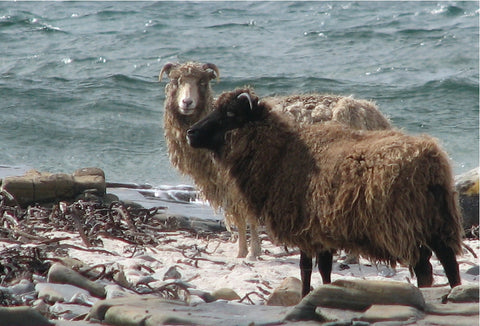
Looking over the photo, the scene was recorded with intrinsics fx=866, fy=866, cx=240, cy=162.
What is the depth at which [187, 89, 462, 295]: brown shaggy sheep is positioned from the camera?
19.6 ft

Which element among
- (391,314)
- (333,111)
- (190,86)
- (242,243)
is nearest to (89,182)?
(190,86)

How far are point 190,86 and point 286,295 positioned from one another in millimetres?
3787

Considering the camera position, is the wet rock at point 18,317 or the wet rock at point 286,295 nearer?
the wet rock at point 18,317

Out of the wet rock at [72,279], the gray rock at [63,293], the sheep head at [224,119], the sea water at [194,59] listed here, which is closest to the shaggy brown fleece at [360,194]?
the sheep head at [224,119]

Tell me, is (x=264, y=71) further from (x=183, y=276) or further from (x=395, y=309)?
(x=395, y=309)

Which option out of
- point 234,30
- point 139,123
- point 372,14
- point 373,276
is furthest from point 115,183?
point 372,14

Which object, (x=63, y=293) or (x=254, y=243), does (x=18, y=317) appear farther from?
(x=254, y=243)

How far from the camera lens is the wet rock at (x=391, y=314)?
4.67 metres

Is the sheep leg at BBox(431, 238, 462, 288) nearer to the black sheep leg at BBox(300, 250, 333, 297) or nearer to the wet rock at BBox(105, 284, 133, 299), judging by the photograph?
the black sheep leg at BBox(300, 250, 333, 297)

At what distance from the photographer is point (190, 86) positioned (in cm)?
957

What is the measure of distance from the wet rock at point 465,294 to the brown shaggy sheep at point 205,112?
13.6ft

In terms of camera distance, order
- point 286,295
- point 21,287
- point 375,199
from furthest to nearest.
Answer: point 286,295 < point 21,287 < point 375,199

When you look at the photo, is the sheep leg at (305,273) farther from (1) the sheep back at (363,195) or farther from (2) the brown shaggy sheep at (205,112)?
(2) the brown shaggy sheep at (205,112)

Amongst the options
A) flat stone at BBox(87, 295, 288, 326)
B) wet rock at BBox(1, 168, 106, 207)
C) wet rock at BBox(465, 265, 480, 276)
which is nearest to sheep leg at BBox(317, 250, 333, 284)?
flat stone at BBox(87, 295, 288, 326)
